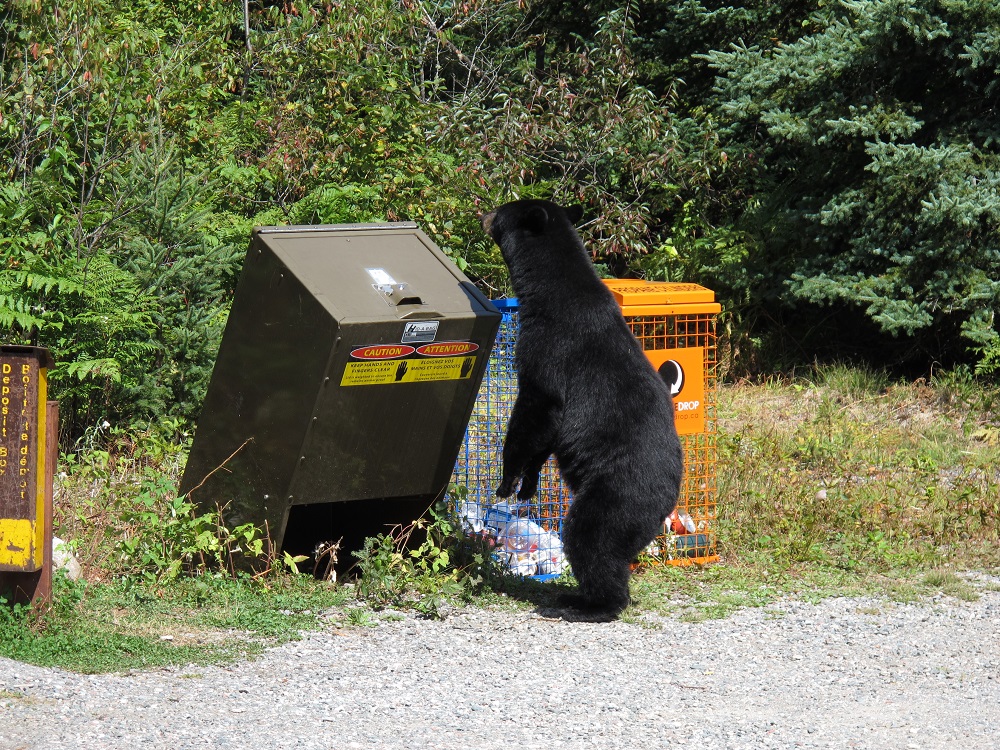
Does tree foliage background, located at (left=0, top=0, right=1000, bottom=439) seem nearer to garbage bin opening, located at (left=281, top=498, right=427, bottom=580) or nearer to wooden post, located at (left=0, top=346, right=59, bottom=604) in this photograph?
garbage bin opening, located at (left=281, top=498, right=427, bottom=580)

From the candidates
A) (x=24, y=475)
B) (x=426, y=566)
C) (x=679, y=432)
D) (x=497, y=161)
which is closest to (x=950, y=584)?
(x=679, y=432)

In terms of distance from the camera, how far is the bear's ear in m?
5.24

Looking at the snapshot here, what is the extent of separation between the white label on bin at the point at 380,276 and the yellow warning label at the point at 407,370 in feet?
1.26

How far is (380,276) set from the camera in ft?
16.9

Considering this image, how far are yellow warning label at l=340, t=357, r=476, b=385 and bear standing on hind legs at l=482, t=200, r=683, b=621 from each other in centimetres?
27

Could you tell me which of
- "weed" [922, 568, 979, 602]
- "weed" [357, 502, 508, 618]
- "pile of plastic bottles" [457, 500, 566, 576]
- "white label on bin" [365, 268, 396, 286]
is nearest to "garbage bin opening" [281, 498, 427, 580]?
"weed" [357, 502, 508, 618]

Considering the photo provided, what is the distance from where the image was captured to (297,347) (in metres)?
4.90

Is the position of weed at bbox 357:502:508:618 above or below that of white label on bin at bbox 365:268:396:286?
below

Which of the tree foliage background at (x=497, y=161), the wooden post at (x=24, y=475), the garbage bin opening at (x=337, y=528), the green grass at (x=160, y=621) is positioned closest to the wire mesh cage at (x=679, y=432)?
the garbage bin opening at (x=337, y=528)

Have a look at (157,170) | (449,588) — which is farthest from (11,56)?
(449,588)

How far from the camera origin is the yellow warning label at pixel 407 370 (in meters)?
4.90

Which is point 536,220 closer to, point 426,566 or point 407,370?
point 407,370

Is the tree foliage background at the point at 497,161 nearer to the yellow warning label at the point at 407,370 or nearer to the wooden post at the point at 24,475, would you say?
the wooden post at the point at 24,475

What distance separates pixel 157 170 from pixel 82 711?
16.9 ft
